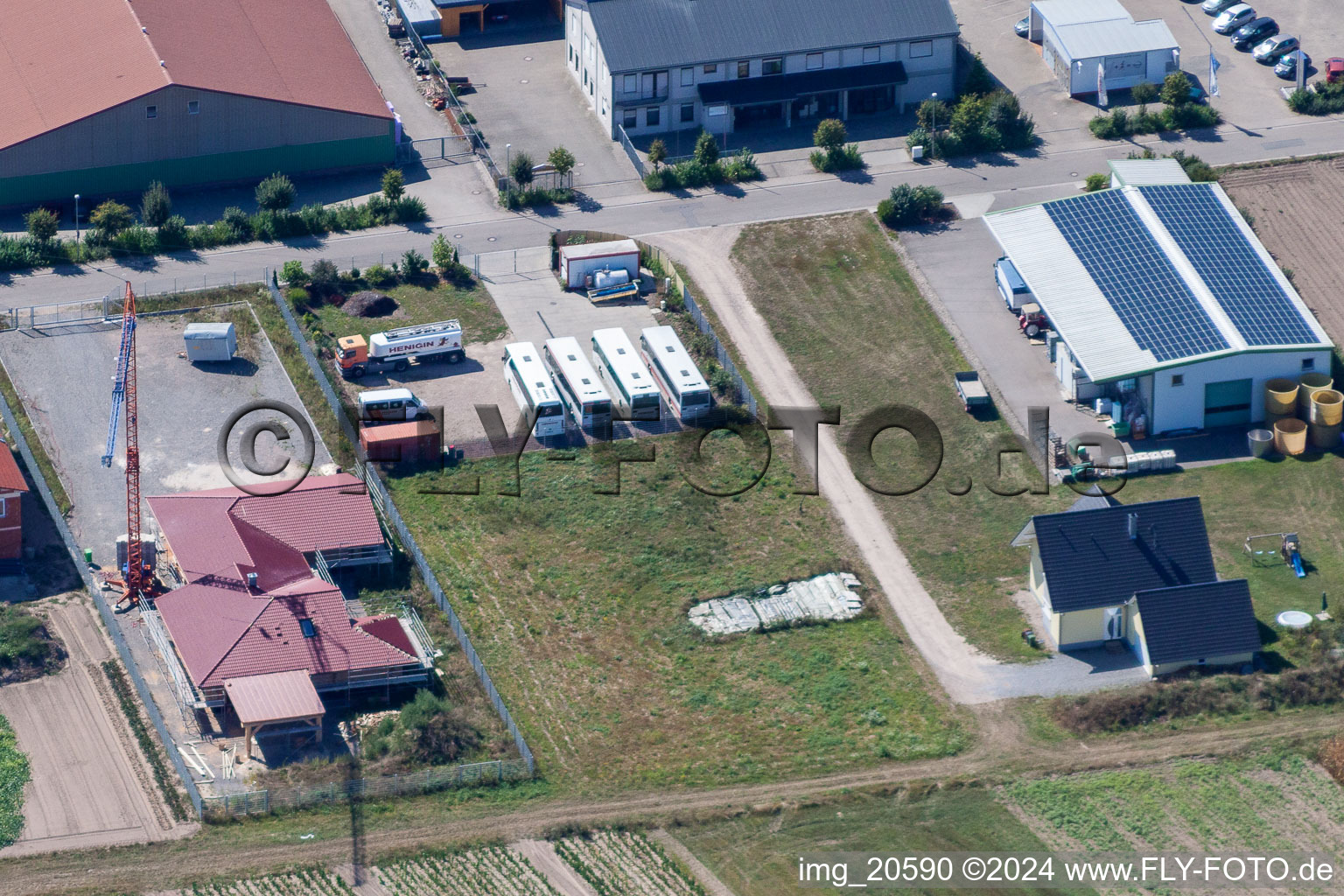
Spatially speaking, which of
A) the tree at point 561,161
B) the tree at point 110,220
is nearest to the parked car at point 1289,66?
the tree at point 561,161

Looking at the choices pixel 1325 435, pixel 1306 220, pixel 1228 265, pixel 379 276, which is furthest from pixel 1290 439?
pixel 379 276

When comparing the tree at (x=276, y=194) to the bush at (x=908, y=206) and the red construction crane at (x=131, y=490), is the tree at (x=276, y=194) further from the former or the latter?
the bush at (x=908, y=206)

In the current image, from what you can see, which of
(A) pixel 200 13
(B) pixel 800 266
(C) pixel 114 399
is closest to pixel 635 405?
(B) pixel 800 266

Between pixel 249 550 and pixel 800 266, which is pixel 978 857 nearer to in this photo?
pixel 249 550

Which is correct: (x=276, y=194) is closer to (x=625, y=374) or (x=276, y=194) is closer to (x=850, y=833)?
(x=625, y=374)

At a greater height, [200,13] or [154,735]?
[200,13]
